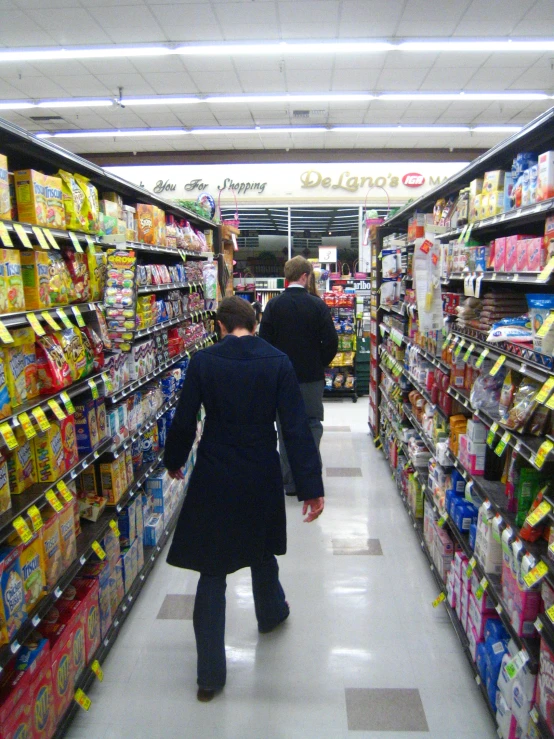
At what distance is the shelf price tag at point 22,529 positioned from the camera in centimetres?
193

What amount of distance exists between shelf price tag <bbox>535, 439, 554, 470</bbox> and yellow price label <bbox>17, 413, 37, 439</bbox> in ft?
5.47

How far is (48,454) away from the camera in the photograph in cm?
227

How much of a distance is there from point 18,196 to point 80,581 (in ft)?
5.47

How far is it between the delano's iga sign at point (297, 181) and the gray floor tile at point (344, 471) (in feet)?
26.0

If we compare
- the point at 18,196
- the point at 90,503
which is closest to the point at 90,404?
the point at 90,503

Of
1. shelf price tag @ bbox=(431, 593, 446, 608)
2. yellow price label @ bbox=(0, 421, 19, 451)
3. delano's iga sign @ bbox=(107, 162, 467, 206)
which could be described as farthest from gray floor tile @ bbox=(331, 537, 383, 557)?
delano's iga sign @ bbox=(107, 162, 467, 206)

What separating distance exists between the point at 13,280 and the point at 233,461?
107 cm

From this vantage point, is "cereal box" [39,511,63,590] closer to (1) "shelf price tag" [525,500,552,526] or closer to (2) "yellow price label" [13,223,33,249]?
(2) "yellow price label" [13,223,33,249]

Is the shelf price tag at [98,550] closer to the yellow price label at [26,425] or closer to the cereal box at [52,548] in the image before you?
the cereal box at [52,548]

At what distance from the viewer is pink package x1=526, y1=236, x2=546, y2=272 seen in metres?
2.01

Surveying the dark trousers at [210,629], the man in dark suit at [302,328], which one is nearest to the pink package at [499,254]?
the dark trousers at [210,629]

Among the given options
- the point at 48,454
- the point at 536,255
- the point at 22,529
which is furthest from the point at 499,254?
the point at 22,529

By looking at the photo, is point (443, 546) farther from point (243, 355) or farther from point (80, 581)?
point (80, 581)

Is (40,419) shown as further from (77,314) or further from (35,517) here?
(77,314)
